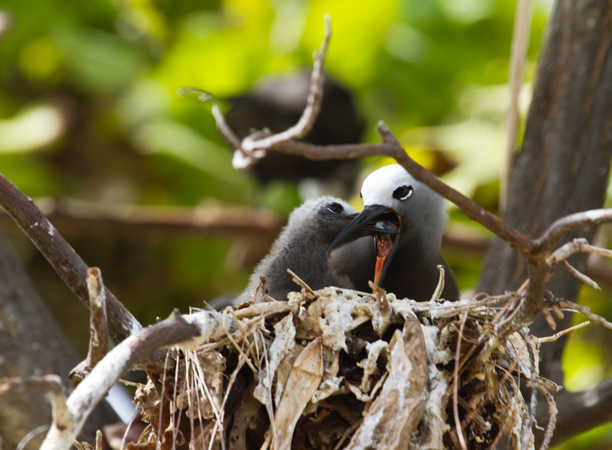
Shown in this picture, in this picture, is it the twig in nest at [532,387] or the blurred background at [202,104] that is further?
the blurred background at [202,104]

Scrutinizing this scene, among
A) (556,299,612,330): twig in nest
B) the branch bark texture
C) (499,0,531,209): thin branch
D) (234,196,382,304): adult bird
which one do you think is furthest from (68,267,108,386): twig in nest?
(499,0,531,209): thin branch

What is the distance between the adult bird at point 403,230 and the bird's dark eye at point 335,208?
0.46 ft

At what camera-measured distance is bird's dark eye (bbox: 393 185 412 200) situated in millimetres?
2689

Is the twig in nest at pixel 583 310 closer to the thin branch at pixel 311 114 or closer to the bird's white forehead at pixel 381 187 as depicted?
the thin branch at pixel 311 114

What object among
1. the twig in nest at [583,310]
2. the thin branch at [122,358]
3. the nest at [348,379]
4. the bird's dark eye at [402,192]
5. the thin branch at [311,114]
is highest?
the thin branch at [311,114]

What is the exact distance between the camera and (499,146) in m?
5.28

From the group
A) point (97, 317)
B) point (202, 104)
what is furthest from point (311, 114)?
point (202, 104)

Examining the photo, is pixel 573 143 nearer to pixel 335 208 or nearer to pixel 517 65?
pixel 517 65

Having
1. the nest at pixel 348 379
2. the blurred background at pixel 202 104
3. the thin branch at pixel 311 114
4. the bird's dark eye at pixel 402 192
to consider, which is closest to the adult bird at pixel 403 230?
the bird's dark eye at pixel 402 192

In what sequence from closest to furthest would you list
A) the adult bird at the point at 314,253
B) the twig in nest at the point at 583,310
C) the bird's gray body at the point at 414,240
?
1. the twig in nest at the point at 583,310
2. the adult bird at the point at 314,253
3. the bird's gray body at the point at 414,240

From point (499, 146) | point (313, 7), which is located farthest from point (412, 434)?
point (313, 7)

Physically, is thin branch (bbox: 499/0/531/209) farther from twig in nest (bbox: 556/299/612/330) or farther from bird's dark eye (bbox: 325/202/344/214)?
twig in nest (bbox: 556/299/612/330)

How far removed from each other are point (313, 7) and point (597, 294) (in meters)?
3.28

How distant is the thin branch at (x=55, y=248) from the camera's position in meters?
1.57
